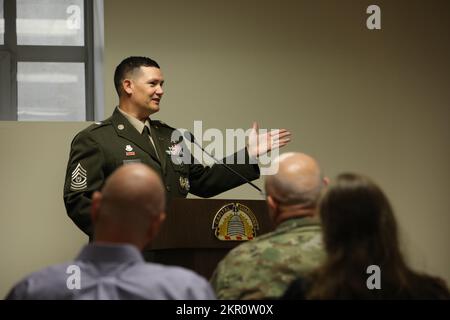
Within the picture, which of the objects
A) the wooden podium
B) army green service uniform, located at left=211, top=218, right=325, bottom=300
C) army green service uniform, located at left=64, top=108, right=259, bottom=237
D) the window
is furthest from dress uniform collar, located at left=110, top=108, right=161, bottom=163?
army green service uniform, located at left=211, top=218, right=325, bottom=300

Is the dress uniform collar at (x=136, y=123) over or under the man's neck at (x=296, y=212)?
over

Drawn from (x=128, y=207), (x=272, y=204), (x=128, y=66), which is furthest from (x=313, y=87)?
(x=128, y=207)

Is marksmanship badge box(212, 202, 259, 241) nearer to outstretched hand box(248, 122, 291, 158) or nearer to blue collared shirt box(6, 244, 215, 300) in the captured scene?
outstretched hand box(248, 122, 291, 158)

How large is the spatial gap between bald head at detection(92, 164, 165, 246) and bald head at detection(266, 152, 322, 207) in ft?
1.73

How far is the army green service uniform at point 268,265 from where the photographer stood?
2.19 meters

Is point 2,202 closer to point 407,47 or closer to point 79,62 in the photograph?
point 79,62

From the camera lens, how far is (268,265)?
7.24 feet

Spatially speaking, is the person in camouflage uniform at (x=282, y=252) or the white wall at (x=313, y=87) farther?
the white wall at (x=313, y=87)

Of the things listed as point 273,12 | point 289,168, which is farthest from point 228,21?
point 289,168

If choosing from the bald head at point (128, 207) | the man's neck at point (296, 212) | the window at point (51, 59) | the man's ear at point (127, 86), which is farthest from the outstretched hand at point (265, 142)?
the bald head at point (128, 207)

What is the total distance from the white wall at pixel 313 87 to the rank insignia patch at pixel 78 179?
1.02 meters

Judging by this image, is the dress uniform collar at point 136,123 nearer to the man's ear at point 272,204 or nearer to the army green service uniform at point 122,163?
the army green service uniform at point 122,163

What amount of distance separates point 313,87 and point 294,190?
266cm

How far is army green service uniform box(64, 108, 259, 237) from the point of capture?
3621 millimetres
